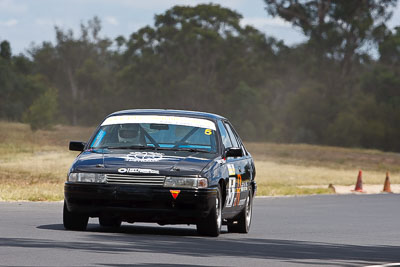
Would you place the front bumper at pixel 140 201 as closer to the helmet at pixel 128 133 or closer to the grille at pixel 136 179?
the grille at pixel 136 179

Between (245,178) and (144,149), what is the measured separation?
2.00 meters

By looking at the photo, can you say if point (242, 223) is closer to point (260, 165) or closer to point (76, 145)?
point (76, 145)

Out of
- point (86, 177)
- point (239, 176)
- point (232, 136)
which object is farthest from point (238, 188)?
point (86, 177)

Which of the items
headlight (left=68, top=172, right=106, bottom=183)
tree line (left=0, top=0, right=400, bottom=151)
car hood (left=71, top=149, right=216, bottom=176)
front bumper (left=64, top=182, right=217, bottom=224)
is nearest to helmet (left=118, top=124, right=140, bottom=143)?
car hood (left=71, top=149, right=216, bottom=176)

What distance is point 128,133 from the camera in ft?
42.6

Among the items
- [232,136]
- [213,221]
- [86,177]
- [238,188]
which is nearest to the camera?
[86,177]

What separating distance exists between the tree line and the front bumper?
71881mm

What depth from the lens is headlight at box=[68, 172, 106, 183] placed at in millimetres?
11820

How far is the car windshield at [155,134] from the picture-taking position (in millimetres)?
12836

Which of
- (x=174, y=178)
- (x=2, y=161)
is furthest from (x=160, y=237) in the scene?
(x=2, y=161)

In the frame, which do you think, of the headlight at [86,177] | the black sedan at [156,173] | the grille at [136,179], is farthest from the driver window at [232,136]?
the headlight at [86,177]

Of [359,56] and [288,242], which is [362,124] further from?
[288,242]

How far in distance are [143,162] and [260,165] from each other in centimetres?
4445

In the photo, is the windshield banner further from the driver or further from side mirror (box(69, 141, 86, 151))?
side mirror (box(69, 141, 86, 151))
